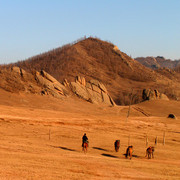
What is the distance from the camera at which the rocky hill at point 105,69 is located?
88438 millimetres

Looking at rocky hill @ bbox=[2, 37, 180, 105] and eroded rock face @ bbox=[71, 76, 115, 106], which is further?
rocky hill @ bbox=[2, 37, 180, 105]

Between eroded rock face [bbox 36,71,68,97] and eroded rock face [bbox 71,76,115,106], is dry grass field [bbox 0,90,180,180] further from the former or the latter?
eroded rock face [bbox 71,76,115,106]

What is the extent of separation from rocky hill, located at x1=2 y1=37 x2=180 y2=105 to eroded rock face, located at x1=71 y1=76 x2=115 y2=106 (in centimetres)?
837

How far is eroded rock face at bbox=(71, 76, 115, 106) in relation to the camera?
221 ft

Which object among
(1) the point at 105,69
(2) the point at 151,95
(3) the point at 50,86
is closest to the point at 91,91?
(3) the point at 50,86

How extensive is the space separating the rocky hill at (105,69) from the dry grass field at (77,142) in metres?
23.3

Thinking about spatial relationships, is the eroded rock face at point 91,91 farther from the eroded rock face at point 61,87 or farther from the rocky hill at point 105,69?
the rocky hill at point 105,69

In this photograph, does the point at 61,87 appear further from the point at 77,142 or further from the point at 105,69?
the point at 105,69

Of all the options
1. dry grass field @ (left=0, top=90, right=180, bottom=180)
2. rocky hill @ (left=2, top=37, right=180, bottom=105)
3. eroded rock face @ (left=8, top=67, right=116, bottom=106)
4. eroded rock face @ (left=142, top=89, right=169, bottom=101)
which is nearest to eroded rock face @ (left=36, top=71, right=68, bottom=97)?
eroded rock face @ (left=8, top=67, right=116, bottom=106)

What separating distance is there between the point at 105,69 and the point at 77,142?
251ft

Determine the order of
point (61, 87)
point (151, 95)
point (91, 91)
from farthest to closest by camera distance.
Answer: point (151, 95) → point (91, 91) → point (61, 87)

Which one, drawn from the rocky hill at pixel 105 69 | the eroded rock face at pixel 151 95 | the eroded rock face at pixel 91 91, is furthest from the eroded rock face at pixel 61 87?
the eroded rock face at pixel 151 95

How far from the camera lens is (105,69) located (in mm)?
104000

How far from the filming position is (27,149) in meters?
21.2
